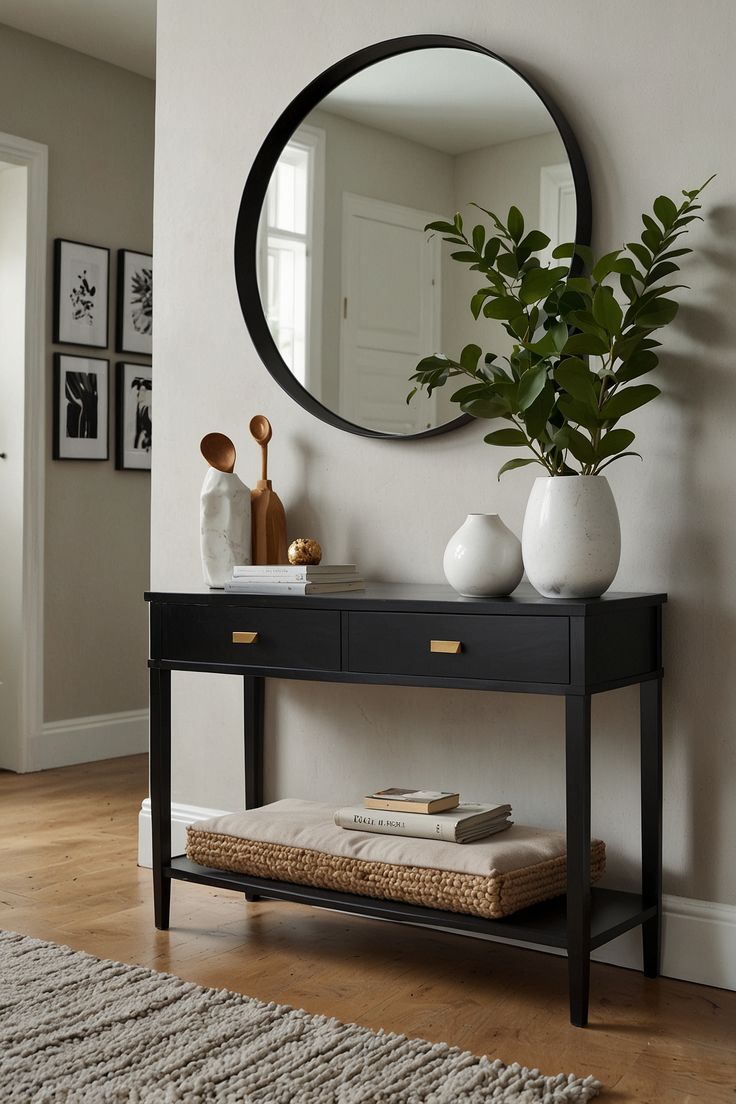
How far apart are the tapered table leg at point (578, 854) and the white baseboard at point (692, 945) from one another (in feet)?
1.13

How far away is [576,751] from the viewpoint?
6.81 ft

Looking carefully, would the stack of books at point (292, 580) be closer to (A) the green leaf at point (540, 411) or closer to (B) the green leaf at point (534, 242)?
(A) the green leaf at point (540, 411)

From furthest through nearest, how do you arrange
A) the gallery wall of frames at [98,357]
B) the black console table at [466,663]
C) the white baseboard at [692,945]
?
the gallery wall of frames at [98,357] < the white baseboard at [692,945] < the black console table at [466,663]

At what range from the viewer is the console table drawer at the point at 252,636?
239 centimetres

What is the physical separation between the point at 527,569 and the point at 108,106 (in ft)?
10.9

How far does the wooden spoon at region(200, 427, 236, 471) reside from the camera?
290 centimetres

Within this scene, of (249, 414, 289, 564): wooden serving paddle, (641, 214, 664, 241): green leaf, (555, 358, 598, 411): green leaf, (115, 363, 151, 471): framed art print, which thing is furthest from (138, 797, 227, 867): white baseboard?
(115, 363, 151, 471): framed art print

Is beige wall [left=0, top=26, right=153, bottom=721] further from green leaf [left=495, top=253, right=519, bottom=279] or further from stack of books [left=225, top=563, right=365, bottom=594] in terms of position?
green leaf [left=495, top=253, right=519, bottom=279]

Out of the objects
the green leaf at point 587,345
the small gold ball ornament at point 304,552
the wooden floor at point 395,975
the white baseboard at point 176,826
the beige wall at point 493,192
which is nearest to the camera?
the wooden floor at point 395,975

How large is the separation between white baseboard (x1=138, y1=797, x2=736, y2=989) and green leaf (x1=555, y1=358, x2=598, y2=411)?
1.00 metres

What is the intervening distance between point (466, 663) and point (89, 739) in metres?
2.80

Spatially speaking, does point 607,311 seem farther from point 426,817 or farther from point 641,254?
point 426,817

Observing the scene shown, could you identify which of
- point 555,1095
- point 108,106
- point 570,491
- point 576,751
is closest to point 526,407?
point 570,491

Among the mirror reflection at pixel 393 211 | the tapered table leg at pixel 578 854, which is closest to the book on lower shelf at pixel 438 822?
the tapered table leg at pixel 578 854
